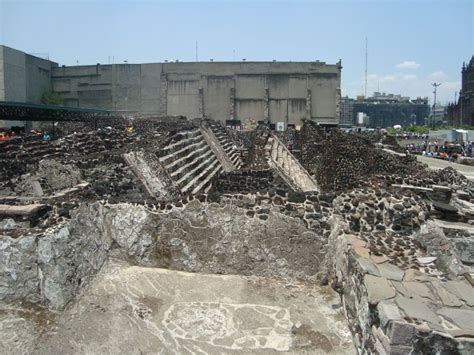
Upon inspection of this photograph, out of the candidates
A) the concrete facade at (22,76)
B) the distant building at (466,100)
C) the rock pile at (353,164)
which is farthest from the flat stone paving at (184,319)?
the distant building at (466,100)

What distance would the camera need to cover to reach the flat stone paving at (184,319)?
14.6 feet

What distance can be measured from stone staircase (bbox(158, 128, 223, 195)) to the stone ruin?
2.35 meters

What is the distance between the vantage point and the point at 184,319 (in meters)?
4.95

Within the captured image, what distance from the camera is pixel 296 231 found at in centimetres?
A: 589

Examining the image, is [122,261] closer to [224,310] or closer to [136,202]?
[136,202]

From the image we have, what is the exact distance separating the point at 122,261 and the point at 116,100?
46.2 m

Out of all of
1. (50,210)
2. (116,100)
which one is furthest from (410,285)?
(116,100)

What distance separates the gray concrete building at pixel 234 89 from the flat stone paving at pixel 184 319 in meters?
40.6

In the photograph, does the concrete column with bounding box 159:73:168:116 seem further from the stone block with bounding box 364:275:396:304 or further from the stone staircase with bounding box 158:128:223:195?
the stone block with bounding box 364:275:396:304

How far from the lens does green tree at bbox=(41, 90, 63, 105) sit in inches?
1890

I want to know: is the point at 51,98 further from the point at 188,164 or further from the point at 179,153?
the point at 188,164

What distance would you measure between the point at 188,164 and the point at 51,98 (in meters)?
42.0

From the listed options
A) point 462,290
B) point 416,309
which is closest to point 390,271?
point 462,290

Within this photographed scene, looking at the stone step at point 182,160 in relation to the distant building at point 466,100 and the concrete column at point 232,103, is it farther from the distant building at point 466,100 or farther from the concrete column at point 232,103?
the distant building at point 466,100
